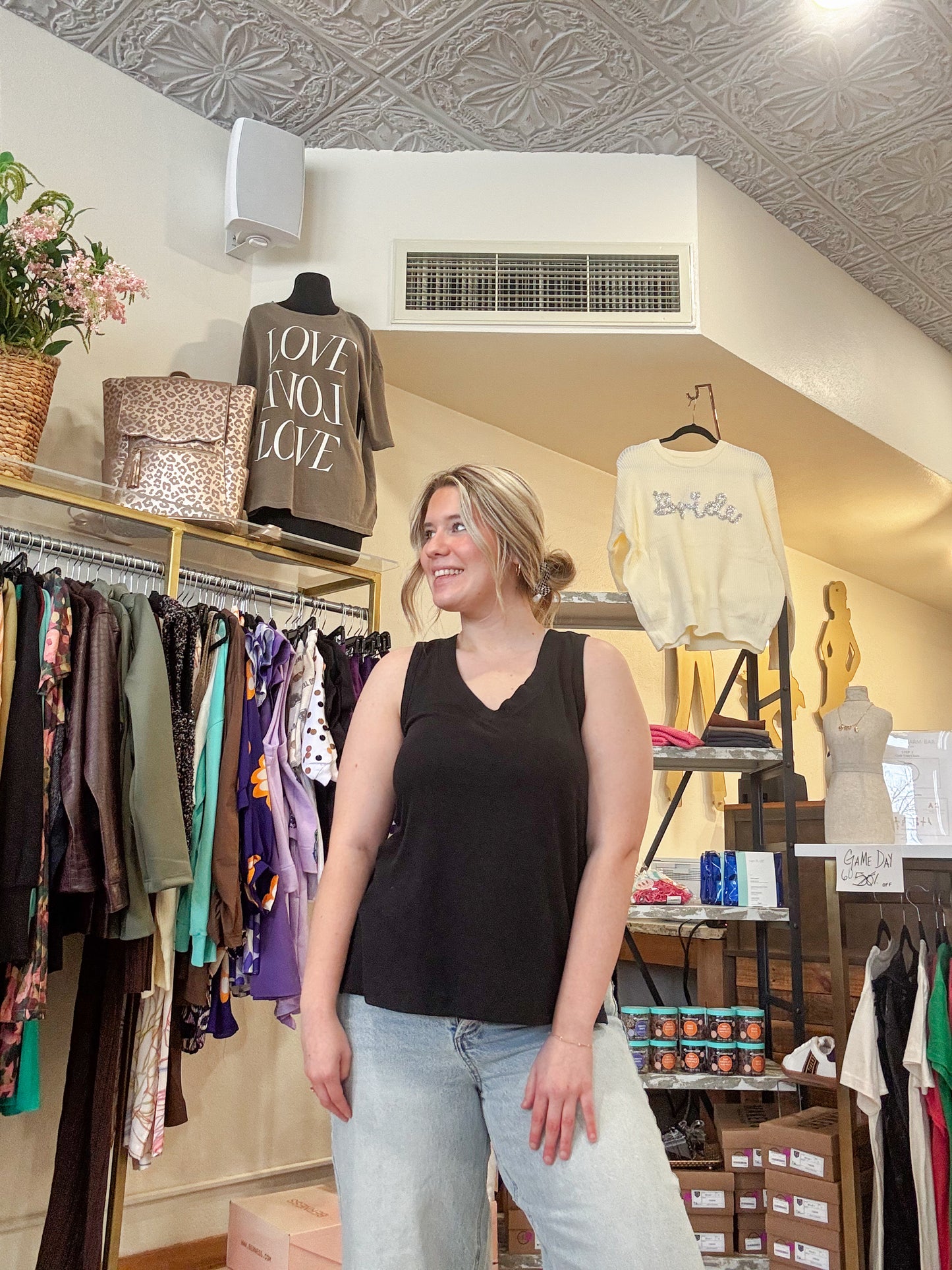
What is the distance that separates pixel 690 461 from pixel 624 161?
1063mm

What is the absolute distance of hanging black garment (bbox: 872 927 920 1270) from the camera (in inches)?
90.3

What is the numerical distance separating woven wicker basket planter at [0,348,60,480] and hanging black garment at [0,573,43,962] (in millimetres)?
346

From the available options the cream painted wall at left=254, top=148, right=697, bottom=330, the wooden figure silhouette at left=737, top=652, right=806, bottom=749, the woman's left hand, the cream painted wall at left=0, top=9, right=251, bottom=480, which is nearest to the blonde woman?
the woman's left hand

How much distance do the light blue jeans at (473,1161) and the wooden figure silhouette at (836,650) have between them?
4.12 m

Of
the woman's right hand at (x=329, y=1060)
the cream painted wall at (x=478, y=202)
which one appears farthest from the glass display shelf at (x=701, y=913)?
the cream painted wall at (x=478, y=202)

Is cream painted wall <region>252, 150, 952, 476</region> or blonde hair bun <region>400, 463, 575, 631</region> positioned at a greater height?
cream painted wall <region>252, 150, 952, 476</region>

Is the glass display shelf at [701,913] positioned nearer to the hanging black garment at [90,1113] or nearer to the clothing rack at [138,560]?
the clothing rack at [138,560]

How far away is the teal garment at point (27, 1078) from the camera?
6.66 ft

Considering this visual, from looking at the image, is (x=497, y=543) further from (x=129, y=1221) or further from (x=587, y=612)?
(x=129, y=1221)

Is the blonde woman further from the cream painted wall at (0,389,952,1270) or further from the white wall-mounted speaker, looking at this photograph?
the white wall-mounted speaker

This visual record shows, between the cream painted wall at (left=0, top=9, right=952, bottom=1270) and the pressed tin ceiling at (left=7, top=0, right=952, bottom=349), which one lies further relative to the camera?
the pressed tin ceiling at (left=7, top=0, right=952, bottom=349)

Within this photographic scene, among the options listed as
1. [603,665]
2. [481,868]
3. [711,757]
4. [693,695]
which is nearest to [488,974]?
[481,868]

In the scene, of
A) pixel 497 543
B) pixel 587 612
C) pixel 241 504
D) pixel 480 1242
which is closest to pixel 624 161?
pixel 587 612

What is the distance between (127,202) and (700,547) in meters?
1.87
